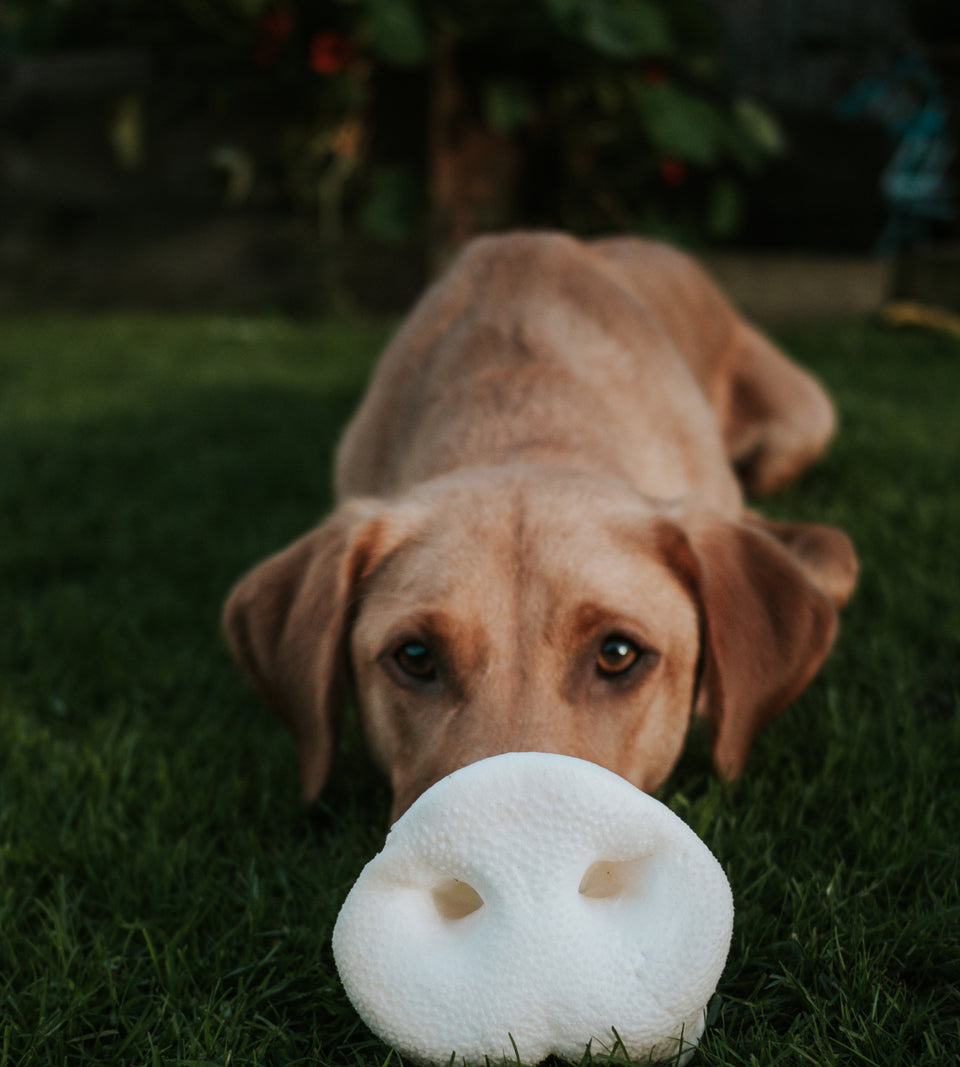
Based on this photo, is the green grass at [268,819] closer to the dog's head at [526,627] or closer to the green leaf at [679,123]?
the dog's head at [526,627]

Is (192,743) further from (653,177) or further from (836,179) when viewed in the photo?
(836,179)

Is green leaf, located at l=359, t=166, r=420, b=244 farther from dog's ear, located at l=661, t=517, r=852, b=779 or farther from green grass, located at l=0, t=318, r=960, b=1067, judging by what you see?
dog's ear, located at l=661, t=517, r=852, b=779

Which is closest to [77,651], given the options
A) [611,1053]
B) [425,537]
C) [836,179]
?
[425,537]

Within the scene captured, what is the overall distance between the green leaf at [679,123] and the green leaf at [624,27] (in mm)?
463

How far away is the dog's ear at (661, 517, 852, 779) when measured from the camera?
7.72 ft

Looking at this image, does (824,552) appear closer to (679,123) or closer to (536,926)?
(536,926)

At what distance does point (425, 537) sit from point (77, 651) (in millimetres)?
1556

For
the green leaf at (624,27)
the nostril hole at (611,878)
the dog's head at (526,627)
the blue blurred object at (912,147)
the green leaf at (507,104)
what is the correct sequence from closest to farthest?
1. the nostril hole at (611,878)
2. the dog's head at (526,627)
3. the green leaf at (624,27)
4. the green leaf at (507,104)
5. the blue blurred object at (912,147)

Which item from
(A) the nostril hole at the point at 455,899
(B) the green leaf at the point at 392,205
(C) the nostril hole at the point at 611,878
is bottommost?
(B) the green leaf at the point at 392,205

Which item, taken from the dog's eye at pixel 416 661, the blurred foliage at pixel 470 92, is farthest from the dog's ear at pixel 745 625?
the blurred foliage at pixel 470 92

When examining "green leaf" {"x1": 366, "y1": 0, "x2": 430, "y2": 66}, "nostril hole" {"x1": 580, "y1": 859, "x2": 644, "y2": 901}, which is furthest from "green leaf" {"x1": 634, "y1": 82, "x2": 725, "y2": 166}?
"nostril hole" {"x1": 580, "y1": 859, "x2": 644, "y2": 901}

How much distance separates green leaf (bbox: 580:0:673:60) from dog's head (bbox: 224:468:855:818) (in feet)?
20.1

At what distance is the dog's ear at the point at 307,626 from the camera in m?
2.42

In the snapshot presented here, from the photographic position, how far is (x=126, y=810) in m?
2.53
